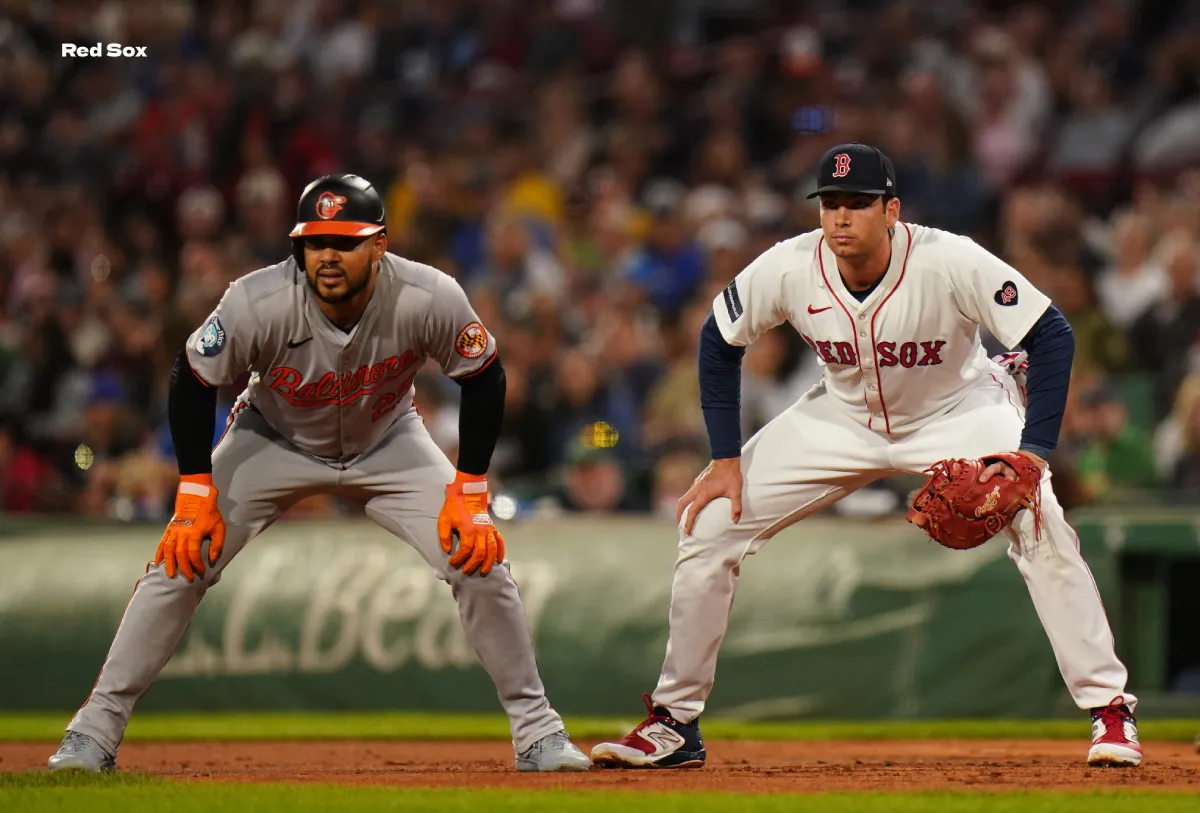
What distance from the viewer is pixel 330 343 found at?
568 centimetres

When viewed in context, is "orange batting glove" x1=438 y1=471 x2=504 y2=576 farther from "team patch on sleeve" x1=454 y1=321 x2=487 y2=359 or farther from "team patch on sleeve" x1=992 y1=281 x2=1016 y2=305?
"team patch on sleeve" x1=992 y1=281 x2=1016 y2=305

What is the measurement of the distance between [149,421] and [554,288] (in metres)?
2.82

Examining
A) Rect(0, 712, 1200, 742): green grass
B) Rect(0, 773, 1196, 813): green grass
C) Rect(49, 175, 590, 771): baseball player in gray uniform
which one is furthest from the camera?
Rect(0, 712, 1200, 742): green grass

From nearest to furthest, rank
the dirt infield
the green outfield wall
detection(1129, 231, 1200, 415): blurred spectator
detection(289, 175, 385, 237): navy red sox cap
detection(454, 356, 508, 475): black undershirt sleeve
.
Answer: the dirt infield, detection(289, 175, 385, 237): navy red sox cap, detection(454, 356, 508, 475): black undershirt sleeve, the green outfield wall, detection(1129, 231, 1200, 415): blurred spectator

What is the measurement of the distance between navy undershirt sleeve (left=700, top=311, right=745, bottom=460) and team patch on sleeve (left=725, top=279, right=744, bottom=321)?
9 cm

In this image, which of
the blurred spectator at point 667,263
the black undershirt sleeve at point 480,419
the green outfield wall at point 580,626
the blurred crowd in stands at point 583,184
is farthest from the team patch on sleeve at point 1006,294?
the blurred spectator at point 667,263

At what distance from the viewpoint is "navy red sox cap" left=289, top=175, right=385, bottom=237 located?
549 centimetres

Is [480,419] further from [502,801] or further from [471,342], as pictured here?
[502,801]

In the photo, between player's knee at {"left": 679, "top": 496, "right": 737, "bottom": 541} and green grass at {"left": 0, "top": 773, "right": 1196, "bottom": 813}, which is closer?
green grass at {"left": 0, "top": 773, "right": 1196, "bottom": 813}

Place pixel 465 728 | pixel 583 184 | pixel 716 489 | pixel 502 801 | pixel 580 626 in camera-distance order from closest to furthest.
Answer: pixel 502 801, pixel 716 489, pixel 465 728, pixel 580 626, pixel 583 184

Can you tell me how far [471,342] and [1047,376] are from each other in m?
1.91

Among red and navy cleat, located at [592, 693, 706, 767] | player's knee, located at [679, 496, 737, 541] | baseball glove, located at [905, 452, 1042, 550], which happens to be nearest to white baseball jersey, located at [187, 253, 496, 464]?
player's knee, located at [679, 496, 737, 541]

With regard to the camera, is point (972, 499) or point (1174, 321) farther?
point (1174, 321)

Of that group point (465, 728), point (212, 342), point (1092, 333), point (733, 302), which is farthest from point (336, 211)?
point (1092, 333)
